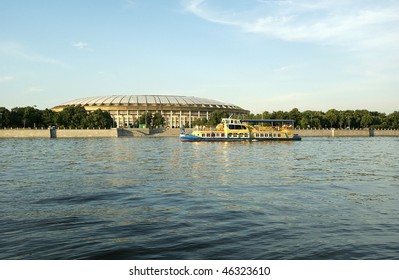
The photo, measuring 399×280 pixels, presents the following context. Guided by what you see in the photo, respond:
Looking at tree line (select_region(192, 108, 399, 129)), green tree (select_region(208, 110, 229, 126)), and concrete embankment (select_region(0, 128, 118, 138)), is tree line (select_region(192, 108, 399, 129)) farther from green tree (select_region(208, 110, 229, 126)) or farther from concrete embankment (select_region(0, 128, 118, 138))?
concrete embankment (select_region(0, 128, 118, 138))

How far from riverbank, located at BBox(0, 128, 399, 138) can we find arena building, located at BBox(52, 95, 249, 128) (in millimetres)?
24278

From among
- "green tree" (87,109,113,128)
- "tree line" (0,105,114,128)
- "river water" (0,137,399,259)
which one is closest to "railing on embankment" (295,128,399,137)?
"green tree" (87,109,113,128)

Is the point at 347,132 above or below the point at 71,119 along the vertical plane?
below

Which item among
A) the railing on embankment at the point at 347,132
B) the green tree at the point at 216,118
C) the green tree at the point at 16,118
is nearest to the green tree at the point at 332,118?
the railing on embankment at the point at 347,132

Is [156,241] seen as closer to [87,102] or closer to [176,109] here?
[176,109]

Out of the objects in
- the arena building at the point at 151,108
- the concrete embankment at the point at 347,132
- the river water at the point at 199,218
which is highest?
the arena building at the point at 151,108

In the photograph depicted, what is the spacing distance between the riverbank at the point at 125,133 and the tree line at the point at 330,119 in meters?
5.47

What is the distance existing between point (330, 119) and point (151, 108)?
59.9m

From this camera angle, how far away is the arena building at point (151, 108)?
494ft

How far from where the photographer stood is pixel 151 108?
493 feet

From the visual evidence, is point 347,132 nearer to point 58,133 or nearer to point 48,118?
point 58,133

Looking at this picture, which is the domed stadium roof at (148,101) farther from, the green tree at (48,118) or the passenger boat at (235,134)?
the passenger boat at (235,134)

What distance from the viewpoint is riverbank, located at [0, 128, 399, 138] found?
120m

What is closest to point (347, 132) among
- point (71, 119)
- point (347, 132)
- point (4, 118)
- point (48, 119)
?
point (347, 132)
